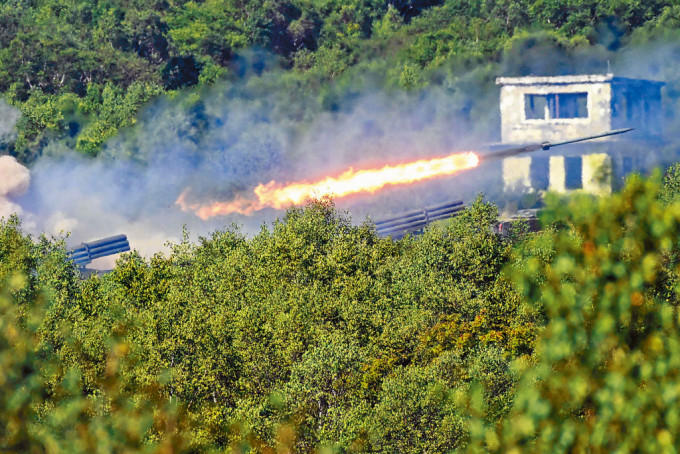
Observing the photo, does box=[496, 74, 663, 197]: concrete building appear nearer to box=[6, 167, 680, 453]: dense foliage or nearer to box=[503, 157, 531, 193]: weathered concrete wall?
box=[503, 157, 531, 193]: weathered concrete wall

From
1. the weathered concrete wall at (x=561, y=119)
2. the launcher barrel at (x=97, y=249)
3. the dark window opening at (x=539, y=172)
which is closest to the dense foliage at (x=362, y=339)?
the launcher barrel at (x=97, y=249)

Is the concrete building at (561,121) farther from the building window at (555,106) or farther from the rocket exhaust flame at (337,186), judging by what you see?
the rocket exhaust flame at (337,186)

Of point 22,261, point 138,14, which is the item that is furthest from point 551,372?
point 138,14

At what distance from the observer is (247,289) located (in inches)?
2467

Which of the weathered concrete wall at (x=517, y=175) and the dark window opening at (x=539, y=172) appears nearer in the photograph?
the dark window opening at (x=539, y=172)


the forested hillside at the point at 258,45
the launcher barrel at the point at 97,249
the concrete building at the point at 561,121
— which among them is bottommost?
the launcher barrel at the point at 97,249

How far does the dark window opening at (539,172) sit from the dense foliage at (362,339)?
794 inches

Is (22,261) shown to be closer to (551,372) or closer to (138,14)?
(551,372)

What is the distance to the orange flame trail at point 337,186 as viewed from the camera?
303 feet

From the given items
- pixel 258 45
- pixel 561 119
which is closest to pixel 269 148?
pixel 561 119

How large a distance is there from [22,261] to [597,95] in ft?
148

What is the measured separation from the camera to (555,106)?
88.8 m

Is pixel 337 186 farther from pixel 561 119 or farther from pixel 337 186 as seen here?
pixel 561 119

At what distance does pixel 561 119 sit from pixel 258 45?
6006 cm
